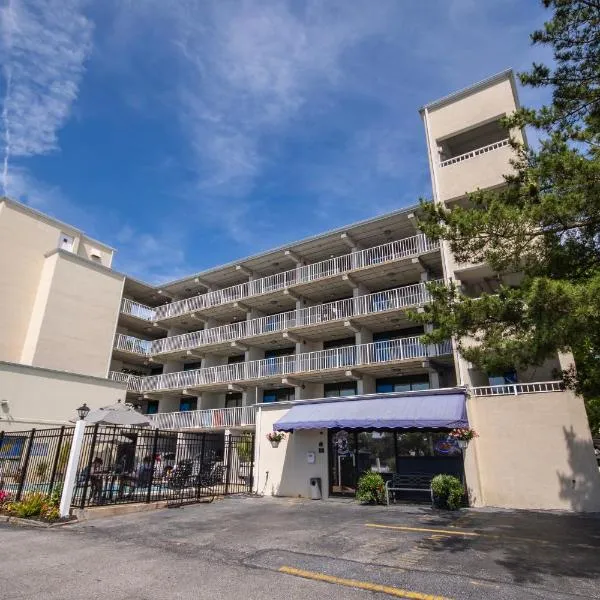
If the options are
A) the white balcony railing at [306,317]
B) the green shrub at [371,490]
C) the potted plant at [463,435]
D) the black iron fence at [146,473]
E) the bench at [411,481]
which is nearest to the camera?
the black iron fence at [146,473]

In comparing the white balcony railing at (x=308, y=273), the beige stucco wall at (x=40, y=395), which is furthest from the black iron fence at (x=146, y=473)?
the white balcony railing at (x=308, y=273)

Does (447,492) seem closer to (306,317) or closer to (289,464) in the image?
(289,464)

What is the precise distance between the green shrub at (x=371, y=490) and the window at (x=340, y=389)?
25.6 feet

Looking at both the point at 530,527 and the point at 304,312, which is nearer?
the point at 530,527

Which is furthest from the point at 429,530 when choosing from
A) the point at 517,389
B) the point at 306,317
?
the point at 306,317

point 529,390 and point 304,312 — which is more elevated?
point 304,312

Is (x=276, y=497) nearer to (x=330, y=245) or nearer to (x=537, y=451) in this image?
(x=537, y=451)

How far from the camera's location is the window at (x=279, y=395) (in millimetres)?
25575

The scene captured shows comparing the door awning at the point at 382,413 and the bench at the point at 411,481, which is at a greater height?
the door awning at the point at 382,413

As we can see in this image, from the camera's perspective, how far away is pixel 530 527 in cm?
1024

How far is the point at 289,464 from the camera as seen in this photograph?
17875 mm

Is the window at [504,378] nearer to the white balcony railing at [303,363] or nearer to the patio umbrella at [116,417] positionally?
the white balcony railing at [303,363]

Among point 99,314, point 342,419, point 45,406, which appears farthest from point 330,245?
point 45,406

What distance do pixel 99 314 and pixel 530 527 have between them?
1027 inches
